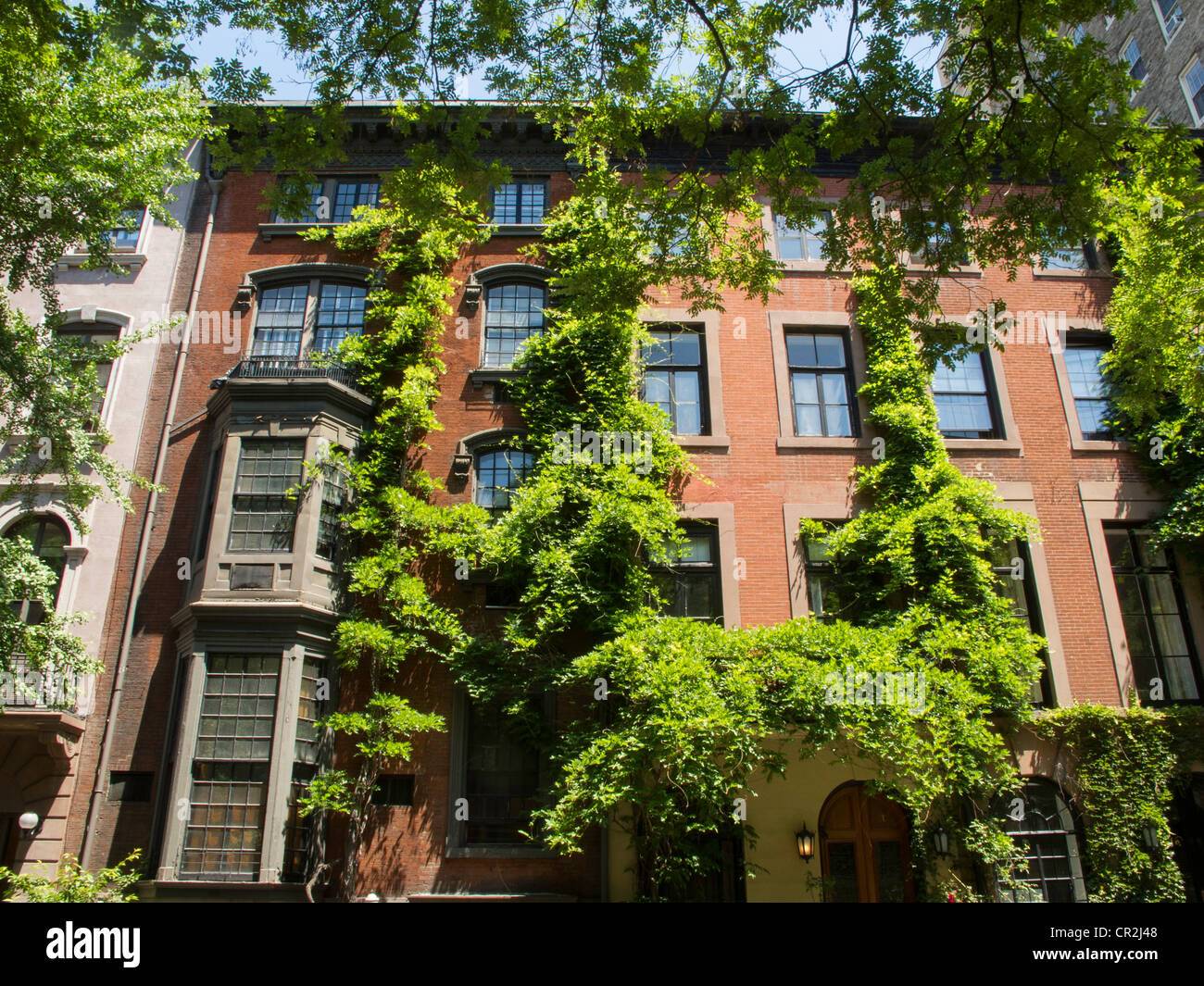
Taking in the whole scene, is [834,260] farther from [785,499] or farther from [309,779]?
[309,779]

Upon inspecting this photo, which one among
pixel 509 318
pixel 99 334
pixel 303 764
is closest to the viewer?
pixel 303 764

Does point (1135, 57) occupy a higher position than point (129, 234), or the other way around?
point (1135, 57)

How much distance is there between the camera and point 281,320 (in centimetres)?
1564

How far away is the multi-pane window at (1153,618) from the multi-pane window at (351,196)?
15.2 meters

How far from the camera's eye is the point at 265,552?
507 inches

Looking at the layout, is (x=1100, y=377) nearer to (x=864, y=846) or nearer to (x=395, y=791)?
(x=864, y=846)

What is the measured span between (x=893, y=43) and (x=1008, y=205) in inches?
72.9

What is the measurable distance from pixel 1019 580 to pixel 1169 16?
23.8m

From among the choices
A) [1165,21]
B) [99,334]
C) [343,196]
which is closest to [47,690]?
[99,334]

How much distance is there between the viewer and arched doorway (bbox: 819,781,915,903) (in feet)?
40.0

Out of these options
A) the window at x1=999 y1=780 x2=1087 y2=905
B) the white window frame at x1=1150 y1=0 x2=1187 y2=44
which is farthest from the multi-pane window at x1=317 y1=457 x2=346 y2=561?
the white window frame at x1=1150 y1=0 x2=1187 y2=44

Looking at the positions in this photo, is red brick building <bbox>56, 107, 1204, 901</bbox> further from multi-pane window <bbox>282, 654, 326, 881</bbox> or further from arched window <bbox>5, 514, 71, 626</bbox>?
arched window <bbox>5, 514, 71, 626</bbox>

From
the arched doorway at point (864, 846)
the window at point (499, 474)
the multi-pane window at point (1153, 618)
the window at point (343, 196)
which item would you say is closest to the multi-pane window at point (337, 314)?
the window at point (343, 196)

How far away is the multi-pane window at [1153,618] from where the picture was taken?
13.3m
